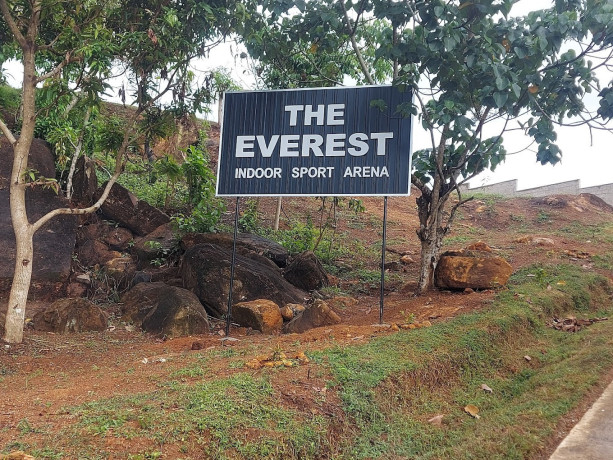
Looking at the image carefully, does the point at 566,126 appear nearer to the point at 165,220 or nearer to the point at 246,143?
the point at 246,143

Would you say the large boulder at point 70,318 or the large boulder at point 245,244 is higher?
the large boulder at point 245,244

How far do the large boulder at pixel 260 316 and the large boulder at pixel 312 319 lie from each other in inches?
10.3

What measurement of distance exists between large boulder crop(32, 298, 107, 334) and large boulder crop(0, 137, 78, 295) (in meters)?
1.53

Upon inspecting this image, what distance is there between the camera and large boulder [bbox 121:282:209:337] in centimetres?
835

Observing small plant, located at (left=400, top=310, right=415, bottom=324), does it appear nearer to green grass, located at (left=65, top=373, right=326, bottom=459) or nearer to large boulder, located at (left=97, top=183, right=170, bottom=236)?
green grass, located at (left=65, top=373, right=326, bottom=459)

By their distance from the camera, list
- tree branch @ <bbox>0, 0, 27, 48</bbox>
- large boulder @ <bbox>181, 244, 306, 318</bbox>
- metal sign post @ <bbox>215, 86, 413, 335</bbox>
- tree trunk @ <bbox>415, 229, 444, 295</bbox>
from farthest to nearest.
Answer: tree trunk @ <bbox>415, 229, 444, 295</bbox>
large boulder @ <bbox>181, 244, 306, 318</bbox>
metal sign post @ <bbox>215, 86, 413, 335</bbox>
tree branch @ <bbox>0, 0, 27, 48</bbox>

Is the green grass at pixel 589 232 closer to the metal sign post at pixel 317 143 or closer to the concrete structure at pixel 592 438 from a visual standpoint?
the metal sign post at pixel 317 143

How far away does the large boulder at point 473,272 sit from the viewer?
9586 mm

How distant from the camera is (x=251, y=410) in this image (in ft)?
15.3

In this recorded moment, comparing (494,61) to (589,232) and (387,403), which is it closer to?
(387,403)

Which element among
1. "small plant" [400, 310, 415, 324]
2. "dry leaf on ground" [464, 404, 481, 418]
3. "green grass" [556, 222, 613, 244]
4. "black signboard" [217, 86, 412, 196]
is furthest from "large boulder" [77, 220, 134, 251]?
"green grass" [556, 222, 613, 244]

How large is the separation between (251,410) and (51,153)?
363 inches

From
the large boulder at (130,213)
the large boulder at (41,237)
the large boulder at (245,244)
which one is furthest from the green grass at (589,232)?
the large boulder at (41,237)

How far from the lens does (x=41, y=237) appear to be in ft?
34.1
